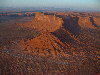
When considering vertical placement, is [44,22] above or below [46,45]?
above

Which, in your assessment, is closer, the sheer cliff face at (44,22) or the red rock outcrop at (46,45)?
the red rock outcrop at (46,45)

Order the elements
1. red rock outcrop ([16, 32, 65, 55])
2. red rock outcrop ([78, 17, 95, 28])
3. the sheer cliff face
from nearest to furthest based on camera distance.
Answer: red rock outcrop ([16, 32, 65, 55]), the sheer cliff face, red rock outcrop ([78, 17, 95, 28])

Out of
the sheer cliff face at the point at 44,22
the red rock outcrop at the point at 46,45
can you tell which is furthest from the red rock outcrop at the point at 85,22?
the red rock outcrop at the point at 46,45

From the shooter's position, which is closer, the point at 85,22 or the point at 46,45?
the point at 46,45

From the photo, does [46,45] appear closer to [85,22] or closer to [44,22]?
[44,22]

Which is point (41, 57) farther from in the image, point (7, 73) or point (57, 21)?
point (57, 21)

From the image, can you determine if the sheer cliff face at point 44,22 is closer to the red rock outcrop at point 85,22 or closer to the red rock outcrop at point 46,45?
the red rock outcrop at point 46,45

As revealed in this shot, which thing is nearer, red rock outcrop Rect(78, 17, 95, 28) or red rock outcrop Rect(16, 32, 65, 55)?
red rock outcrop Rect(16, 32, 65, 55)

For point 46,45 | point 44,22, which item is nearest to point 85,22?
point 44,22

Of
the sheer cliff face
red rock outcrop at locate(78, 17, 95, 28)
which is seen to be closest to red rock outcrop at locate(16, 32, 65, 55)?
the sheer cliff face

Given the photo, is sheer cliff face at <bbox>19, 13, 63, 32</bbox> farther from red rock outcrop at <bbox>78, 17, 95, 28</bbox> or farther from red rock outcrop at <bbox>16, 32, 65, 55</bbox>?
red rock outcrop at <bbox>78, 17, 95, 28</bbox>

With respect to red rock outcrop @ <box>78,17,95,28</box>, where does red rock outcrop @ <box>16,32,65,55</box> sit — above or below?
below
